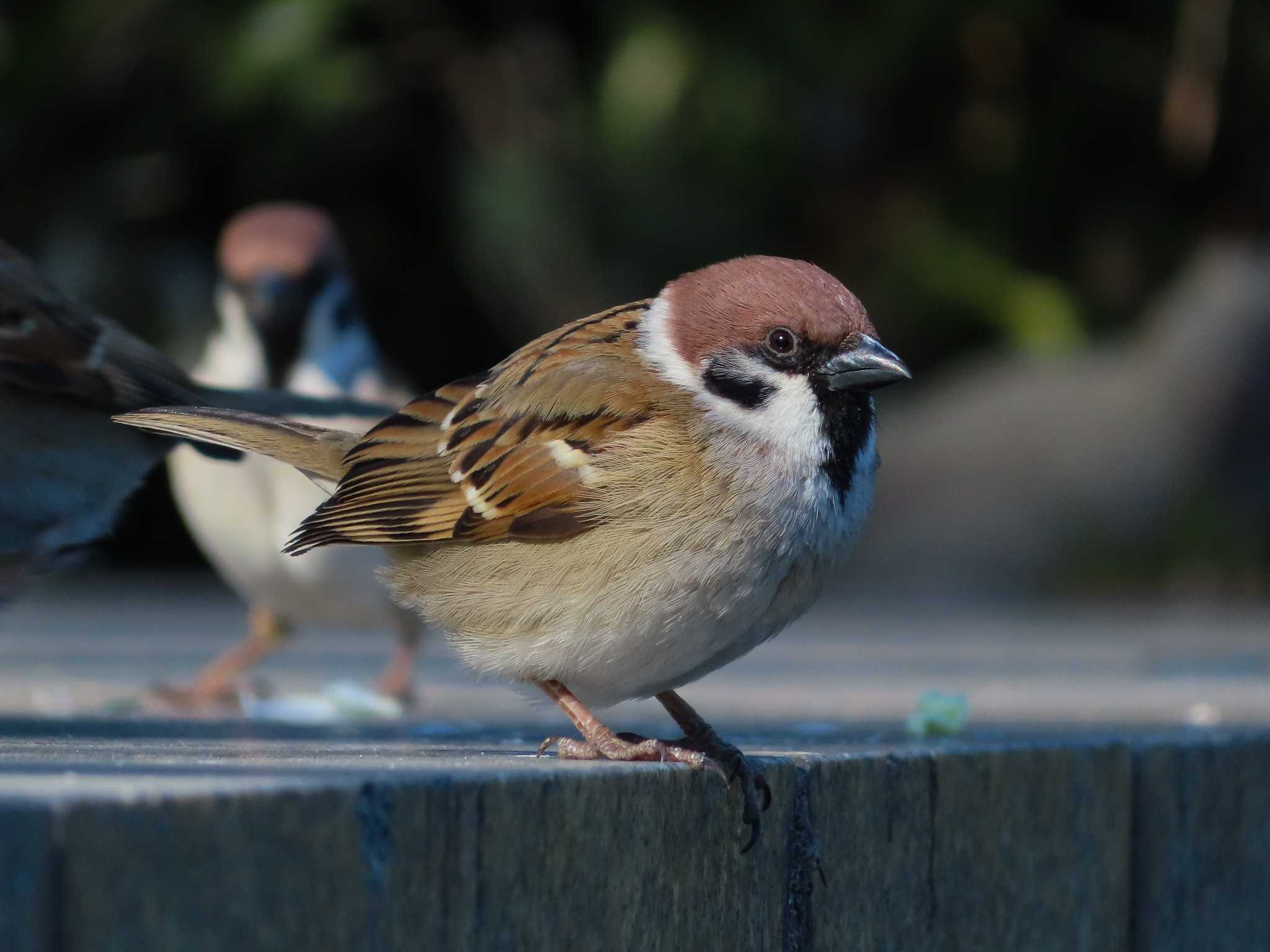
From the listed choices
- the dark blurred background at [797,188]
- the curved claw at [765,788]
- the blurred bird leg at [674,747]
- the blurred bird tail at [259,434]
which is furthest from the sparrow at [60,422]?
the dark blurred background at [797,188]

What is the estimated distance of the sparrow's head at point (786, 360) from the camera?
8.25 feet

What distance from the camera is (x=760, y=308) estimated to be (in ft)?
8.50

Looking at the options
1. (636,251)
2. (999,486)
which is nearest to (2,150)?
(636,251)

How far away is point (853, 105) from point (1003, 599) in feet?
7.76

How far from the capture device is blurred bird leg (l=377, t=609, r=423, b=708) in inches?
152

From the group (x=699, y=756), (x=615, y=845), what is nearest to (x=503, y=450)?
(x=699, y=756)

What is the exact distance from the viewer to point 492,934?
1899 millimetres

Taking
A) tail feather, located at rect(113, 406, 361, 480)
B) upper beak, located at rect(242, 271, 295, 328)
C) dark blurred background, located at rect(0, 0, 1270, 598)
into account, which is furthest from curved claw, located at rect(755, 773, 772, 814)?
dark blurred background, located at rect(0, 0, 1270, 598)

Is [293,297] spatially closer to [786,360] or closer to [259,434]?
[259,434]

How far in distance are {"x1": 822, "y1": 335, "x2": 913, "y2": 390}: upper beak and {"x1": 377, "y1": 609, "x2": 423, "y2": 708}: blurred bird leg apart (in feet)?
4.98

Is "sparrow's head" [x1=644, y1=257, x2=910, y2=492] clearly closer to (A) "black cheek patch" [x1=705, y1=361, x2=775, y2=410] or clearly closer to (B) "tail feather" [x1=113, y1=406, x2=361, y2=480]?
(A) "black cheek patch" [x1=705, y1=361, x2=775, y2=410]

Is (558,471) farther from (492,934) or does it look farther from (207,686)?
(207,686)

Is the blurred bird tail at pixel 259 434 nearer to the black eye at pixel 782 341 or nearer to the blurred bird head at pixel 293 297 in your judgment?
the black eye at pixel 782 341

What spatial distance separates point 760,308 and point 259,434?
0.76m
